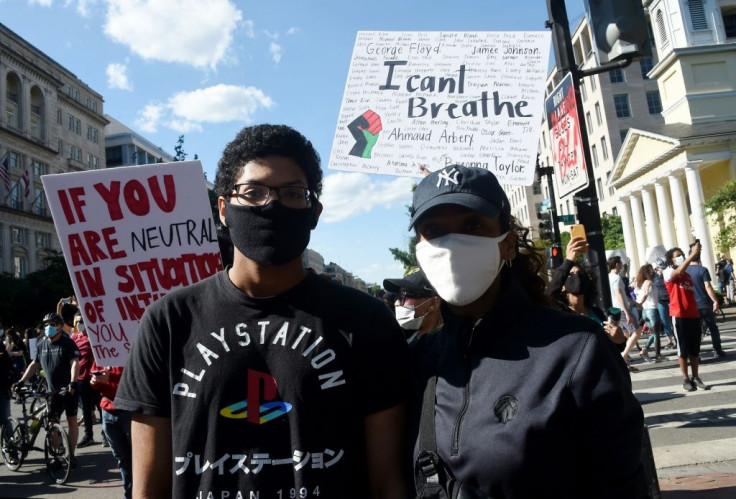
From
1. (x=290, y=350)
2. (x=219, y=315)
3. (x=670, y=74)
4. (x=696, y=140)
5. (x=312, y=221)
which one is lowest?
(x=290, y=350)

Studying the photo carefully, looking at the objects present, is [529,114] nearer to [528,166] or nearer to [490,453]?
[528,166]

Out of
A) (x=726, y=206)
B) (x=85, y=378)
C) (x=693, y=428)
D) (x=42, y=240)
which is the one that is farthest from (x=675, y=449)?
(x=42, y=240)

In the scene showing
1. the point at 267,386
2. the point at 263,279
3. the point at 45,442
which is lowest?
the point at 45,442

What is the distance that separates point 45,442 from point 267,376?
24.5ft

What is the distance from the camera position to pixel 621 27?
4637 mm

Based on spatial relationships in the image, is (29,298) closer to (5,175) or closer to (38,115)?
(5,175)

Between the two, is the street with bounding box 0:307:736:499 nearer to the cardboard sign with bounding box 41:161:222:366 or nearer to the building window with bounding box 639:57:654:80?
the cardboard sign with bounding box 41:161:222:366

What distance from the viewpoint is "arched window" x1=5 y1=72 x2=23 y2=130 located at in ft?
185

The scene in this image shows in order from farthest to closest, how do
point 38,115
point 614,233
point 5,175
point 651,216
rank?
1. point 38,115
2. point 614,233
3. point 651,216
4. point 5,175

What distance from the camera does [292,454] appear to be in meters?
1.82

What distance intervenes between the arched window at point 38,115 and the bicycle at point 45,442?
60.3 metres

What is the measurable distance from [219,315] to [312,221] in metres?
0.46

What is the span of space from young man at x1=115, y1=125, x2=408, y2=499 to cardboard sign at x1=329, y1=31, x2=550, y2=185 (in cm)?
232

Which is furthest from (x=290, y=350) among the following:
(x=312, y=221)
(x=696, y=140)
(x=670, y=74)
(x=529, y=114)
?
(x=670, y=74)
